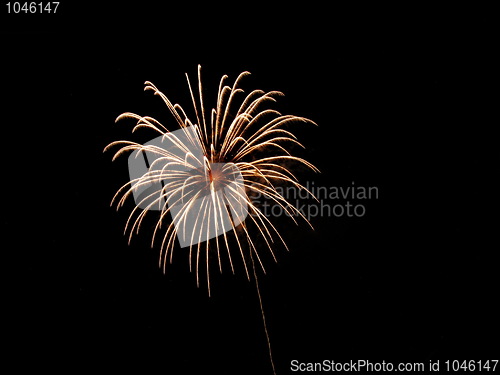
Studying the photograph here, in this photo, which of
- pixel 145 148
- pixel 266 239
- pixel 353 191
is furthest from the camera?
pixel 353 191

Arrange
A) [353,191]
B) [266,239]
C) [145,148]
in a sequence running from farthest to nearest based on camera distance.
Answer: [353,191], [266,239], [145,148]

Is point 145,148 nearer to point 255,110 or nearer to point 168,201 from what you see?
point 168,201

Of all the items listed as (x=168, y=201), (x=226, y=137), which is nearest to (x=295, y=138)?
(x=226, y=137)

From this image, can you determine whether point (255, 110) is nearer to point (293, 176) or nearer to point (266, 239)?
point (293, 176)

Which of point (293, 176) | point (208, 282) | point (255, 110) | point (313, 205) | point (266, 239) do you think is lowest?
point (208, 282)

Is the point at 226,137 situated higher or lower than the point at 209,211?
higher

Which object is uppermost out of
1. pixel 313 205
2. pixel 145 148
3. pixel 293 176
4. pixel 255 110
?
pixel 255 110

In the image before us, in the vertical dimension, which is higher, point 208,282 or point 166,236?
point 166,236

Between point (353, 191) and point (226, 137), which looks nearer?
point (226, 137)

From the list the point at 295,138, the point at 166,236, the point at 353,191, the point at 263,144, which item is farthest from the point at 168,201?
the point at 353,191
